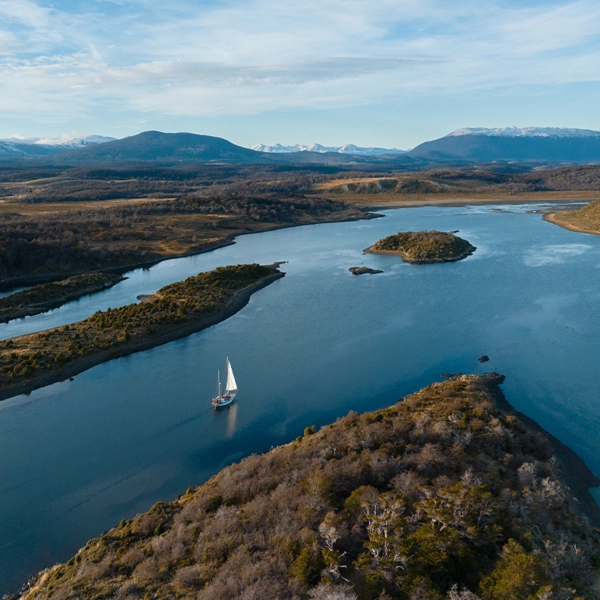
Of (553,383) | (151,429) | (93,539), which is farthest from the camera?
(553,383)

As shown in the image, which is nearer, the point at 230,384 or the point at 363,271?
the point at 230,384

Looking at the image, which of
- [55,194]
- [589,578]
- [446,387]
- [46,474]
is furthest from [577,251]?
[55,194]

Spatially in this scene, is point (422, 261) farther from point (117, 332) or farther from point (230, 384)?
point (230, 384)

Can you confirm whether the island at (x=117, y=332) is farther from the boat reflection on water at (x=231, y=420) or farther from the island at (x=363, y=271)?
the island at (x=363, y=271)

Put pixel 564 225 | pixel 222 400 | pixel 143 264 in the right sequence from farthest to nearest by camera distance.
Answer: pixel 564 225, pixel 143 264, pixel 222 400

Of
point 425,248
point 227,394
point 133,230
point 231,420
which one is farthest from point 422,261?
point 133,230

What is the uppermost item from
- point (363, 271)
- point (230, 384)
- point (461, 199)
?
point (230, 384)

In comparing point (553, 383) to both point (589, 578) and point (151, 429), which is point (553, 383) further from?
point (151, 429)

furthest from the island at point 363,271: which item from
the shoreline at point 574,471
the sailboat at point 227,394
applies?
the shoreline at point 574,471
